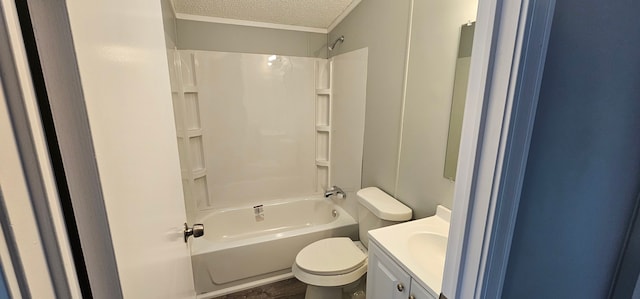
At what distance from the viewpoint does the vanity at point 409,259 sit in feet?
3.24

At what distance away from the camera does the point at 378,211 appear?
155 centimetres

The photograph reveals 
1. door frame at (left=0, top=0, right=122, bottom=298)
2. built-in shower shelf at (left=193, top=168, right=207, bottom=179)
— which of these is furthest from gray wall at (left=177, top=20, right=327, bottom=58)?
door frame at (left=0, top=0, right=122, bottom=298)

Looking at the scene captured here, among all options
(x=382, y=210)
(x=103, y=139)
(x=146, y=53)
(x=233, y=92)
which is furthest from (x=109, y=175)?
(x=233, y=92)

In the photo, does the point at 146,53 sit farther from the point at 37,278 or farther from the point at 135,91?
the point at 37,278

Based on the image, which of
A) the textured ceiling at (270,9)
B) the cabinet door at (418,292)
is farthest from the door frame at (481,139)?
the textured ceiling at (270,9)

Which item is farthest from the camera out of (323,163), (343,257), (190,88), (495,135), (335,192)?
(323,163)

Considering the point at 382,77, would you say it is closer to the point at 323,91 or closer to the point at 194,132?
the point at 323,91

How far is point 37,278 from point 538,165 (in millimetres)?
869

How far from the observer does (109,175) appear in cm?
40

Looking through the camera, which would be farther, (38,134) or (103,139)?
(103,139)

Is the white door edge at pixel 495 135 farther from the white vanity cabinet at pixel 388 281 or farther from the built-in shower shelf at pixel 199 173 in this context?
the built-in shower shelf at pixel 199 173

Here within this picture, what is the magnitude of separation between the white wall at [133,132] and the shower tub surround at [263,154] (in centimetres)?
→ 124

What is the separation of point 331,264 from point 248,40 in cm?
202

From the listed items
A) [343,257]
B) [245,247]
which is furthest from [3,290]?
[245,247]
